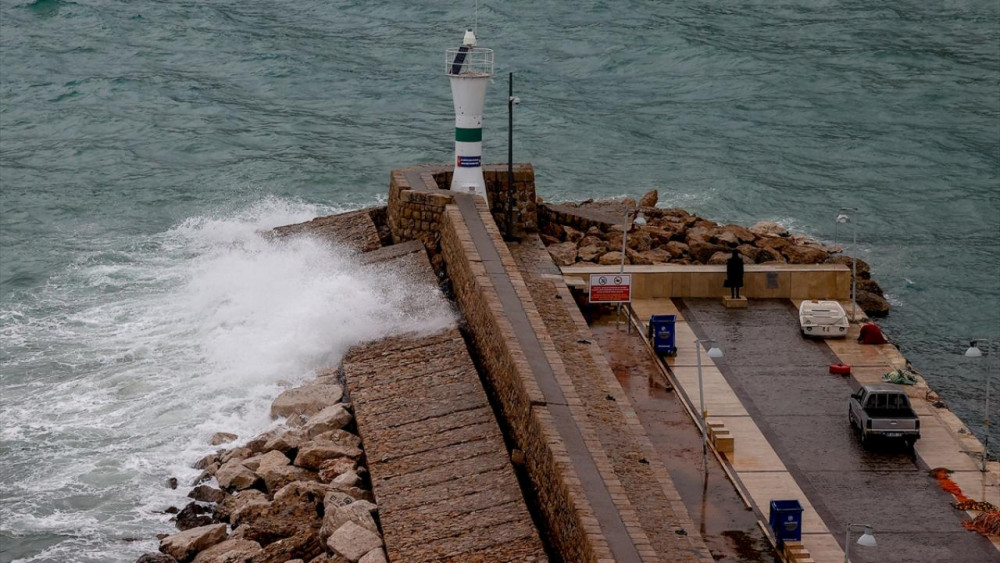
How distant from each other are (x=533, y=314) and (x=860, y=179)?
2589 centimetres

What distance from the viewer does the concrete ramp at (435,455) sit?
20547 mm

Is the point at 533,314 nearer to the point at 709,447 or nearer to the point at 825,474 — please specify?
the point at 709,447

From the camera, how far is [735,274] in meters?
31.1

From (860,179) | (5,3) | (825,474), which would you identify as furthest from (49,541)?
(5,3)

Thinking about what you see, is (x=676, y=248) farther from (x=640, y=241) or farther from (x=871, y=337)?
(x=871, y=337)

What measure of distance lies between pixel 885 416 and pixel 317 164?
28607 mm

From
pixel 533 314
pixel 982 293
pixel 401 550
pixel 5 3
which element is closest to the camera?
pixel 401 550

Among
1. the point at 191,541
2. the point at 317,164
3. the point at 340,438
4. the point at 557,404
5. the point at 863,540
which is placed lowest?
the point at 317,164

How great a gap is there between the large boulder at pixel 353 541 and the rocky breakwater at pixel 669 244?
12.3 meters

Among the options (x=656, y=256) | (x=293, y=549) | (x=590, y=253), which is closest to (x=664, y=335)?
(x=590, y=253)

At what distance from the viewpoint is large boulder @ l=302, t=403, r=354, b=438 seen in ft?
83.7

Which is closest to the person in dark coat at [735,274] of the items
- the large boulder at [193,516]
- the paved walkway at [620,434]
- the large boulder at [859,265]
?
the paved walkway at [620,434]

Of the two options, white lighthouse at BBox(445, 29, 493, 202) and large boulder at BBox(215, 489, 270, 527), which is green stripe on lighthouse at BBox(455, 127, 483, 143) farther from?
large boulder at BBox(215, 489, 270, 527)

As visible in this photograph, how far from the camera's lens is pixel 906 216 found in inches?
1790
